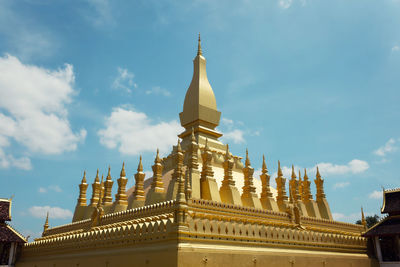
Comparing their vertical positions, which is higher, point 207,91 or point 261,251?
point 207,91

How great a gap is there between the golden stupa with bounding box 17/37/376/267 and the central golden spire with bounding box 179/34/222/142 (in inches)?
3.9

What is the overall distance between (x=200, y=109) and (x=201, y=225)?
17972mm

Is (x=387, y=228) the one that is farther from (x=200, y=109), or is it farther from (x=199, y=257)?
(x=200, y=109)

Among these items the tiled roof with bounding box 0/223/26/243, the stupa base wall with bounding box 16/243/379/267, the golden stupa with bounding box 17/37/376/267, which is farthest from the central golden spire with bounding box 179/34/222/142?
the tiled roof with bounding box 0/223/26/243

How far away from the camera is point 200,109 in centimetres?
A: 3197

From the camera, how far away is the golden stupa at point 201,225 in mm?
14773

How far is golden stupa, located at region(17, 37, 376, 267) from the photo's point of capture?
1477 centimetres

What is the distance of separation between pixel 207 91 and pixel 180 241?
21.4 metres

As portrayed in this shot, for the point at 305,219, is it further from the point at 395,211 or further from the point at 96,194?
the point at 96,194

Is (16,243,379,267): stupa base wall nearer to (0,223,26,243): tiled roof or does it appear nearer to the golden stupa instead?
the golden stupa

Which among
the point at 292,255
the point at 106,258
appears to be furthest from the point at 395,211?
the point at 106,258

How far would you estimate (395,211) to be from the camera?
24.6 m

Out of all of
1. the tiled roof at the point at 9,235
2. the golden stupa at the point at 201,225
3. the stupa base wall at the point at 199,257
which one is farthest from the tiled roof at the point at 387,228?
the tiled roof at the point at 9,235

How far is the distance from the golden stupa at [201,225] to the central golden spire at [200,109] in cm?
10
